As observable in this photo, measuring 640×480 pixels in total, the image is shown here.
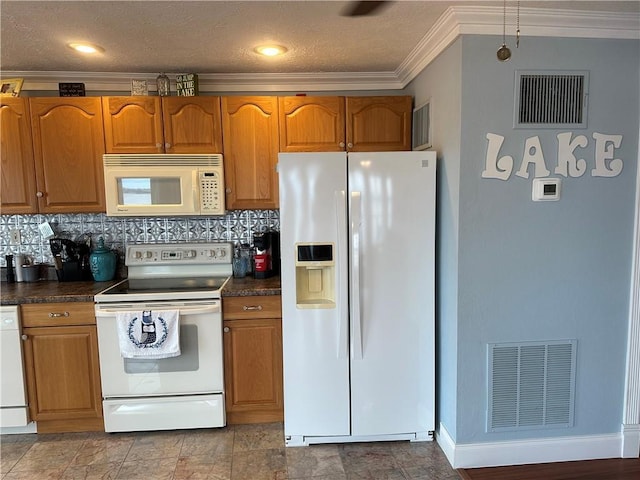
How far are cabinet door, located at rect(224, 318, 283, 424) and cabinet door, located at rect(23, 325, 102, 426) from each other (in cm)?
83

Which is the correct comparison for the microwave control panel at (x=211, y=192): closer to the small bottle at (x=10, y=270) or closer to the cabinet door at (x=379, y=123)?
the cabinet door at (x=379, y=123)

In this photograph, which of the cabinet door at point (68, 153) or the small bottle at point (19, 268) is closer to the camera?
the cabinet door at point (68, 153)

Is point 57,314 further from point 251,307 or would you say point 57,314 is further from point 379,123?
point 379,123

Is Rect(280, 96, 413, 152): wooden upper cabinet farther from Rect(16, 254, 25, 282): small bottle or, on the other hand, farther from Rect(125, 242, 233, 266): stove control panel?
Rect(16, 254, 25, 282): small bottle

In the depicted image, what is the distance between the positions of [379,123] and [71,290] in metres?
2.38

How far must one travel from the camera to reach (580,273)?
225 centimetres

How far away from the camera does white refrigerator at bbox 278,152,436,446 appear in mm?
2336

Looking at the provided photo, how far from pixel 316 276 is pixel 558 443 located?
1643 millimetres

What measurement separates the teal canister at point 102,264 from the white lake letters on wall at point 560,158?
2597 mm

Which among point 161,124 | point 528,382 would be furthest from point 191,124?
point 528,382

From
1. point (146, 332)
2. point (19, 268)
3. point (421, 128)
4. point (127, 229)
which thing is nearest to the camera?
point (146, 332)

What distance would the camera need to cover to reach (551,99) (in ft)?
7.04

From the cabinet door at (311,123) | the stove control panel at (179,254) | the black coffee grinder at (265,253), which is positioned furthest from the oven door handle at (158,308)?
the cabinet door at (311,123)

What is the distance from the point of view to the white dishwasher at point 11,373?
2.54 m
